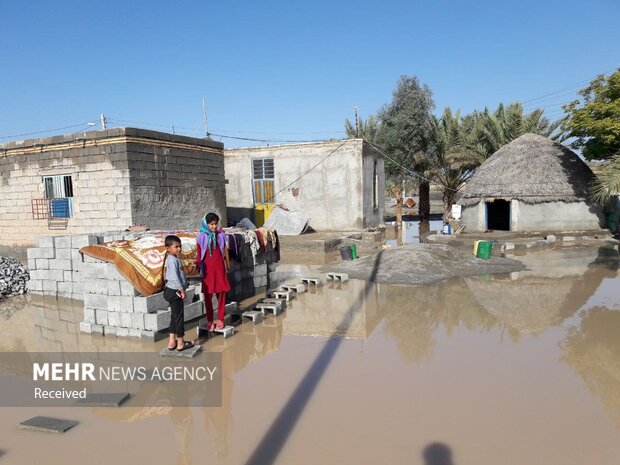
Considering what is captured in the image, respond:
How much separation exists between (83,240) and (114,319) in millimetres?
2685

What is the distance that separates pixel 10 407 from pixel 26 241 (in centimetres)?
1220

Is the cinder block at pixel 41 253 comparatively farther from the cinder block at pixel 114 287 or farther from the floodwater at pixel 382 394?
the cinder block at pixel 114 287

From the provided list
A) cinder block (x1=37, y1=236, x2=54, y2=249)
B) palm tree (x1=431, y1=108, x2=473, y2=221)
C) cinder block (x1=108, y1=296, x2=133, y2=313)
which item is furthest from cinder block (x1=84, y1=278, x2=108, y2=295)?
palm tree (x1=431, y1=108, x2=473, y2=221)

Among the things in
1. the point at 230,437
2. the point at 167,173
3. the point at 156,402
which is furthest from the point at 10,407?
the point at 167,173

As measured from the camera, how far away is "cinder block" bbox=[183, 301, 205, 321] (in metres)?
7.00

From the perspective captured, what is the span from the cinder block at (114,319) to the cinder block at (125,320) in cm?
7

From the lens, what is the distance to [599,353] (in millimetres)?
5676

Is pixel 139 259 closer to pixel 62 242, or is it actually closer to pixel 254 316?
pixel 254 316

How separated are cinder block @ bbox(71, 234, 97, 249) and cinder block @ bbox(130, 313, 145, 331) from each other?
2.74 meters

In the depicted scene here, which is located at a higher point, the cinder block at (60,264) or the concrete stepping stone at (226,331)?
the cinder block at (60,264)

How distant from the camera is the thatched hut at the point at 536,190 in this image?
20.8m

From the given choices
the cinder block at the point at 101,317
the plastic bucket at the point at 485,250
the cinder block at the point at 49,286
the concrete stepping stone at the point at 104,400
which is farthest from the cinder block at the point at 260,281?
the plastic bucket at the point at 485,250

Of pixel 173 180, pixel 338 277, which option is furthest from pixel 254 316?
pixel 173 180

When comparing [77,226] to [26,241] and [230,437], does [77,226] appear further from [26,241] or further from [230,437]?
[230,437]
